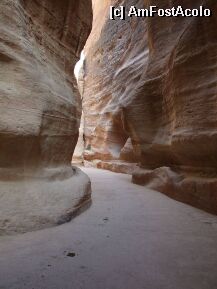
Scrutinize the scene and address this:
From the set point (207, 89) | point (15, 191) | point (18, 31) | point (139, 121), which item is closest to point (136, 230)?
point (15, 191)

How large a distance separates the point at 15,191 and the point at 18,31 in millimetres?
2346

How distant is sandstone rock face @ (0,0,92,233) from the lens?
9.61 ft

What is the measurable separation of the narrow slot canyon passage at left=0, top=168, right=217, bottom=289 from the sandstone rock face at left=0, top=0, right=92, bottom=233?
1.20ft

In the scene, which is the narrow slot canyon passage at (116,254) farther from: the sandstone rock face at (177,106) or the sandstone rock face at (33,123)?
the sandstone rock face at (177,106)

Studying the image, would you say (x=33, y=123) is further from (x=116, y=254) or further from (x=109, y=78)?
(x=109, y=78)

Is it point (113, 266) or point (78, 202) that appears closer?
point (113, 266)

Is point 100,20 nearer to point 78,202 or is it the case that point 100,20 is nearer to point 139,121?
point 139,121

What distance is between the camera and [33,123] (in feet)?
10.7

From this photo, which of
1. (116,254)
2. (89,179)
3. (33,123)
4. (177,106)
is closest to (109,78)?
(177,106)

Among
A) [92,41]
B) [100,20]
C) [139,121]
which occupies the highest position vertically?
[100,20]

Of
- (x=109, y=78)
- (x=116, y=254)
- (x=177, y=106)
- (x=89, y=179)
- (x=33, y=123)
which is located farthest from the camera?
(x=109, y=78)

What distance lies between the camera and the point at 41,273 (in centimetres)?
184

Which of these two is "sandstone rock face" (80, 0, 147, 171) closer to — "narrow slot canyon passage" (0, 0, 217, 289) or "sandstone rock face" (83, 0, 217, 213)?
"sandstone rock face" (83, 0, 217, 213)

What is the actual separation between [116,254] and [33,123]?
2036mm
